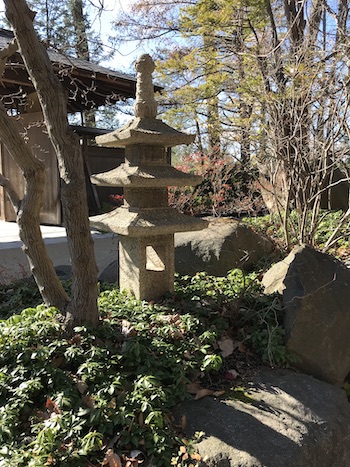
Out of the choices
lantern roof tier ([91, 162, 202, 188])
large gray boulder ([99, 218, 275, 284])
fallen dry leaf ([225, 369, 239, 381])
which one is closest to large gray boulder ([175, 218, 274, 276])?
large gray boulder ([99, 218, 275, 284])

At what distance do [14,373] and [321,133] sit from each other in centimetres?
463

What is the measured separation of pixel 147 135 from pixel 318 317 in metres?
2.09

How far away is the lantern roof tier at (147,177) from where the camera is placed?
129 inches

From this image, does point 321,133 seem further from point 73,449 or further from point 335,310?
point 73,449

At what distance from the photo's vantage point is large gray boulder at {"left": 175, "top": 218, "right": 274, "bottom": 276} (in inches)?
192

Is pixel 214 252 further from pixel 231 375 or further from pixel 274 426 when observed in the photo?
pixel 274 426

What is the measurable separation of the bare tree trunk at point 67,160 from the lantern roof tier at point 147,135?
723 mm

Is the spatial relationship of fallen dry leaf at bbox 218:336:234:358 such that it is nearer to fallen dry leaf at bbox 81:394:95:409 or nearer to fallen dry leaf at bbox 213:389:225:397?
fallen dry leaf at bbox 213:389:225:397

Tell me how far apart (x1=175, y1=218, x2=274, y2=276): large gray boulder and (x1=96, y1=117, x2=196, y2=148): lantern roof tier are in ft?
5.83

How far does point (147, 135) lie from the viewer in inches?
129

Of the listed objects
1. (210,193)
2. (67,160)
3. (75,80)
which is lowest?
(210,193)

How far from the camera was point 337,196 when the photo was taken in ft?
28.0

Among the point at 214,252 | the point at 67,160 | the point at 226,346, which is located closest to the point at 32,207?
the point at 67,160

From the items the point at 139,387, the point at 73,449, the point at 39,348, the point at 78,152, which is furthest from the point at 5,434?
the point at 78,152
